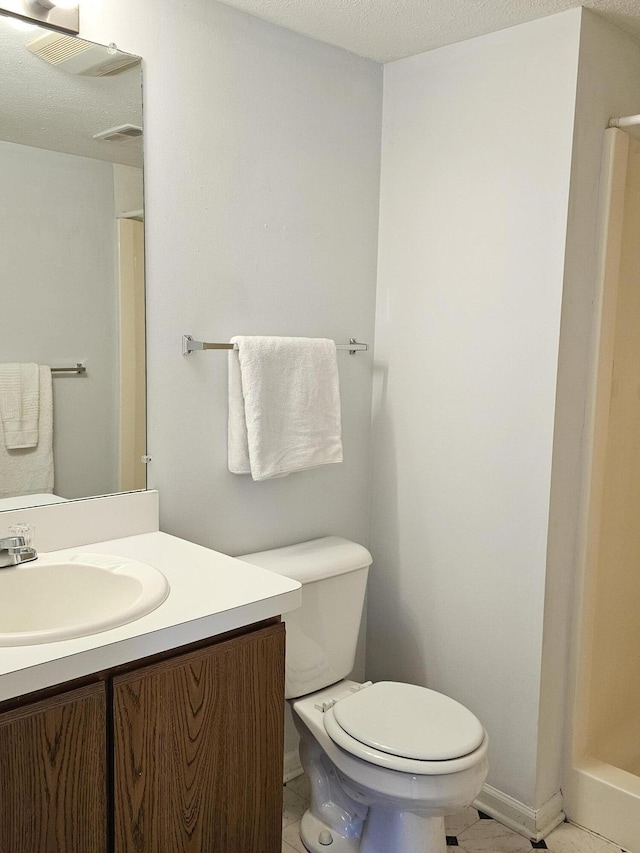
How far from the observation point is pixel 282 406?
2.04 metres

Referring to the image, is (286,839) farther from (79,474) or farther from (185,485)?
(79,474)

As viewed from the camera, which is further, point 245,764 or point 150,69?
point 150,69

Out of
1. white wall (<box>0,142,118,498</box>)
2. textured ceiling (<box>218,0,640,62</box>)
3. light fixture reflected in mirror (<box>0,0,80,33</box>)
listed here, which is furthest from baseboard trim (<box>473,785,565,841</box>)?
light fixture reflected in mirror (<box>0,0,80,33</box>)

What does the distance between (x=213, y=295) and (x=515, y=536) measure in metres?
1.02

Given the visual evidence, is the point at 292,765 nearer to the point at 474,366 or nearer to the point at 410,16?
the point at 474,366

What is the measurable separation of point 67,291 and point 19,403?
10.5 inches

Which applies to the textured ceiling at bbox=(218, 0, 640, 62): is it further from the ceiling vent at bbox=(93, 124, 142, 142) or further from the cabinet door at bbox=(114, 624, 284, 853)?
the cabinet door at bbox=(114, 624, 284, 853)

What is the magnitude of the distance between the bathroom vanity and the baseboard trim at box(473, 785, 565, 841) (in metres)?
0.84

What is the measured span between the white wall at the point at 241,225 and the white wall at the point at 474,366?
5.1 inches

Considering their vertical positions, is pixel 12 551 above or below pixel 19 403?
below

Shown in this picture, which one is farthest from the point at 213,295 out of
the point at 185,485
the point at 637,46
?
the point at 637,46

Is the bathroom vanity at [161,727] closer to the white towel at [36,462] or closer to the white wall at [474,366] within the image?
the white towel at [36,462]

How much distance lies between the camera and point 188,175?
1.88 metres

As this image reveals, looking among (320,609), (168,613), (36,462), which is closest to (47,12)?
(36,462)
